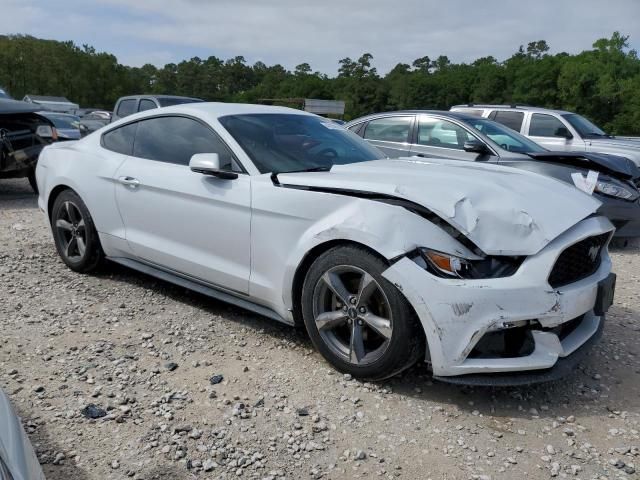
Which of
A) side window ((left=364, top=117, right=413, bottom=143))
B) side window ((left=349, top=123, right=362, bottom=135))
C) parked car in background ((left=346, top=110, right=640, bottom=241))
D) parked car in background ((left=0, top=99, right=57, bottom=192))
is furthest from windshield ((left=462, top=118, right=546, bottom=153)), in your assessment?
parked car in background ((left=0, top=99, right=57, bottom=192))

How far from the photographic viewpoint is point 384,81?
94.6m

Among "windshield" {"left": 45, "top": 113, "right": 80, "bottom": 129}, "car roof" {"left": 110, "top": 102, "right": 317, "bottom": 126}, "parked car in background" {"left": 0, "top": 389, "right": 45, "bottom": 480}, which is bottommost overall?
"parked car in background" {"left": 0, "top": 389, "right": 45, "bottom": 480}

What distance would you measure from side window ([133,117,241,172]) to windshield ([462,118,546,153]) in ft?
14.5

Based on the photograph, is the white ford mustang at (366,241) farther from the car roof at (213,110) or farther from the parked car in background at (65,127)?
the parked car in background at (65,127)

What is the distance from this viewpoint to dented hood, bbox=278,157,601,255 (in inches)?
110

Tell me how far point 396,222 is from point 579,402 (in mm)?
1380

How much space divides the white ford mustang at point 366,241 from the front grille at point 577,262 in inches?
0.4

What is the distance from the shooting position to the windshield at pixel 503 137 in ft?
23.5

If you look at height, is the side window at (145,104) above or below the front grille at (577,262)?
above

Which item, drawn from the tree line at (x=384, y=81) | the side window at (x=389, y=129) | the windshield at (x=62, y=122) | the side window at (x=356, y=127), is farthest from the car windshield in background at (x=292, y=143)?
the tree line at (x=384, y=81)

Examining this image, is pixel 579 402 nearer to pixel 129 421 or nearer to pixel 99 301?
pixel 129 421

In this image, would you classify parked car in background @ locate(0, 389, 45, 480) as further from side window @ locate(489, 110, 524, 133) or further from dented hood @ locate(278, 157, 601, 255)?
side window @ locate(489, 110, 524, 133)

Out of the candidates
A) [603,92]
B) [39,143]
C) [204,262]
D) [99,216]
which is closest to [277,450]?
[204,262]

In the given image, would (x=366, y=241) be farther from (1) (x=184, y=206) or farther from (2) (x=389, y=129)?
(2) (x=389, y=129)
